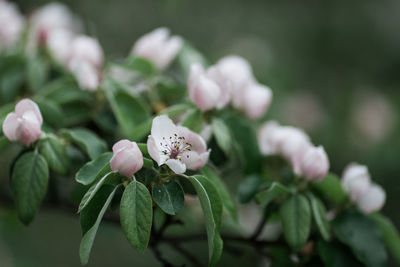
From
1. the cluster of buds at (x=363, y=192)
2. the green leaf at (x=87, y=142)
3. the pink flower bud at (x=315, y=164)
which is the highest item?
the pink flower bud at (x=315, y=164)

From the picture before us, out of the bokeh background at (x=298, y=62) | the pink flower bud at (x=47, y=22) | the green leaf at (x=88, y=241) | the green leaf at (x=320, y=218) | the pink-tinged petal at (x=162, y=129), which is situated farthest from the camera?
the bokeh background at (x=298, y=62)

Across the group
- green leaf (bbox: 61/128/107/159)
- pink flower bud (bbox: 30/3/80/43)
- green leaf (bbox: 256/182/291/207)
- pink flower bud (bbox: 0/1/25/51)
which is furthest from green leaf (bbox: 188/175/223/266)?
pink flower bud (bbox: 0/1/25/51)

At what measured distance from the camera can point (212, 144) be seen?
123 centimetres

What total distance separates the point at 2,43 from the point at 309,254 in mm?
1118

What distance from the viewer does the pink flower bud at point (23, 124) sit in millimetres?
1017

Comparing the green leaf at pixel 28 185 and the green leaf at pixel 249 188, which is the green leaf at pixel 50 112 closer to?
the green leaf at pixel 28 185

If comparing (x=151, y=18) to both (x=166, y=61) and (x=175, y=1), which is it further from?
(x=166, y=61)

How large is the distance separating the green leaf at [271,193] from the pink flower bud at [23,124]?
0.46 m

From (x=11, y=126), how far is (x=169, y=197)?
1.12 ft

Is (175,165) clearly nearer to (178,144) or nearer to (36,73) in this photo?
(178,144)

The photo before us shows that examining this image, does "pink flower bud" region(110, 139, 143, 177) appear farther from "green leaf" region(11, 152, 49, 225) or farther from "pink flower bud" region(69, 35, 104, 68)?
"pink flower bud" region(69, 35, 104, 68)

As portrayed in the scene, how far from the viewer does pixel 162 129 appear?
1007 mm

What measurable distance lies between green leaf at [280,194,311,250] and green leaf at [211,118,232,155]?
178 millimetres

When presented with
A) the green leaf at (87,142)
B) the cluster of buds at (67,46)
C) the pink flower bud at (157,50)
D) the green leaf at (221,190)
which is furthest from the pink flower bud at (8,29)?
the green leaf at (221,190)
